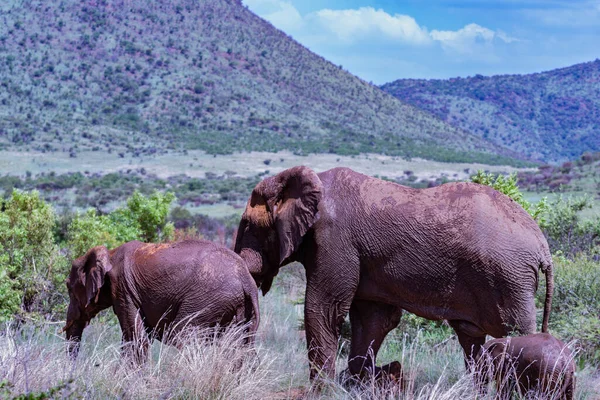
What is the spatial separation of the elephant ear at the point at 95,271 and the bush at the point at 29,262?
107 inches

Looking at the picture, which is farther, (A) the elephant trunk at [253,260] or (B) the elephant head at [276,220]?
(A) the elephant trunk at [253,260]

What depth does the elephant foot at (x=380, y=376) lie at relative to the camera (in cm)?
661

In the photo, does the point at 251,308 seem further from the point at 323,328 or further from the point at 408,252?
the point at 408,252

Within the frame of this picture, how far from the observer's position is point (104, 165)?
180 ft

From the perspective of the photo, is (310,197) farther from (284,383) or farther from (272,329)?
(272,329)

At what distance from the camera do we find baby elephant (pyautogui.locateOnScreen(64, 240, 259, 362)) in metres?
6.91

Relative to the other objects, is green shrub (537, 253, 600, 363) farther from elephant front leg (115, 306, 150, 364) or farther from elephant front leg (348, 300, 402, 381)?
elephant front leg (115, 306, 150, 364)

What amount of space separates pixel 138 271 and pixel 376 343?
216 centimetres

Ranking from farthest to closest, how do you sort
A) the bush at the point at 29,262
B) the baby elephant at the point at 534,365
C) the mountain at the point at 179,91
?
1. the mountain at the point at 179,91
2. the bush at the point at 29,262
3. the baby elephant at the point at 534,365

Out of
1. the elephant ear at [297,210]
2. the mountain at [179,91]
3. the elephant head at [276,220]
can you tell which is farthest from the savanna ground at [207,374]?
the mountain at [179,91]

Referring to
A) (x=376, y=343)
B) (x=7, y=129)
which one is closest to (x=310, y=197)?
(x=376, y=343)

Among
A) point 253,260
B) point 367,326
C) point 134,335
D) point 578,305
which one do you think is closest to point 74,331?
point 134,335

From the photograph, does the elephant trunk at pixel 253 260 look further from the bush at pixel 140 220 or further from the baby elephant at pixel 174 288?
the bush at pixel 140 220

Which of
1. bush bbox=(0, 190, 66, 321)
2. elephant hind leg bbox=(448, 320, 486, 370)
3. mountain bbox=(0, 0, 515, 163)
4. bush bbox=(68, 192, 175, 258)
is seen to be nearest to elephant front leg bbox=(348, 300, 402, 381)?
elephant hind leg bbox=(448, 320, 486, 370)
